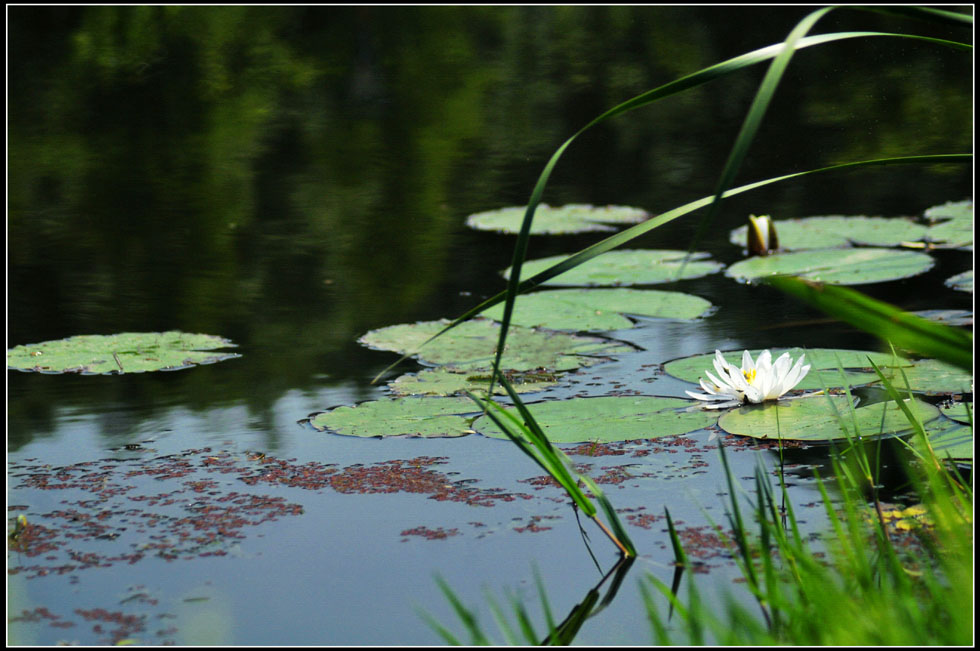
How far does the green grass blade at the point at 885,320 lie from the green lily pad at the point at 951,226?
10.3 ft

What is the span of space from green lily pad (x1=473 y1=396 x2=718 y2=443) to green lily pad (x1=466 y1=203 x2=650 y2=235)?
2.21 m

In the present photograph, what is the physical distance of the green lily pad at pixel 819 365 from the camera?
262 centimetres

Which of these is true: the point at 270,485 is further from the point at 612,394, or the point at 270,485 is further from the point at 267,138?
the point at 267,138

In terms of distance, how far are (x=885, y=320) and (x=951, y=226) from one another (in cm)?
354

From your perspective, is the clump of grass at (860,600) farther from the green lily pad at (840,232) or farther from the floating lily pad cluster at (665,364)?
the green lily pad at (840,232)

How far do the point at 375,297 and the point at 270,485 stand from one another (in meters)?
1.65

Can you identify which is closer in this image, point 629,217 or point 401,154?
point 629,217

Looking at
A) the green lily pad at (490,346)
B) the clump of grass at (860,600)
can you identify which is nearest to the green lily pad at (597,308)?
the green lily pad at (490,346)

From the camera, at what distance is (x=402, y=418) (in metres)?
2.54

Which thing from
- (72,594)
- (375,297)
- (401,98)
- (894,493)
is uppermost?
(401,98)

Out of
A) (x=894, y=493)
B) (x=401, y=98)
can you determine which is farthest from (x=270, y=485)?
(x=401, y=98)

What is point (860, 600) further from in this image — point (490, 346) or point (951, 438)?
point (490, 346)

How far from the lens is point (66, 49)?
12.4 metres

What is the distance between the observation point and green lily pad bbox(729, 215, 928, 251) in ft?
13.9
